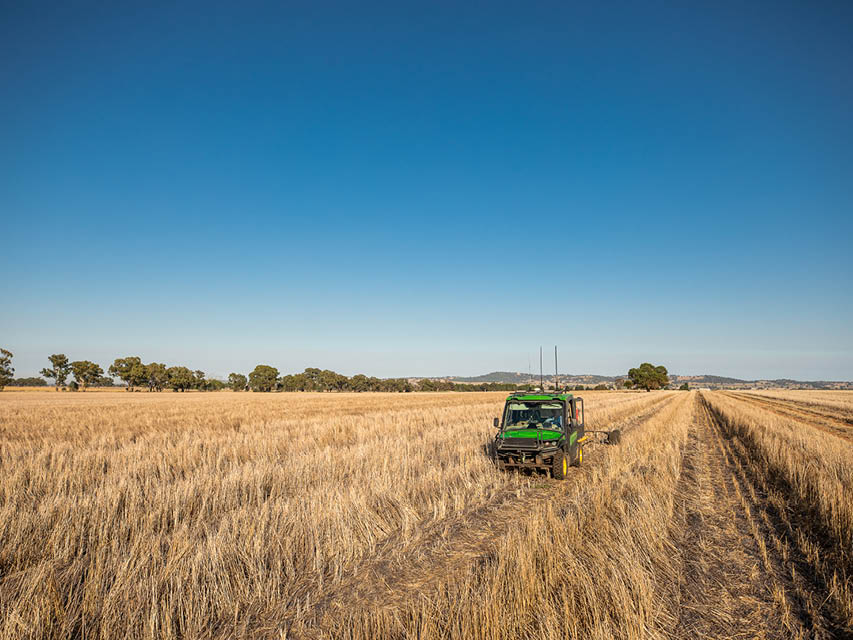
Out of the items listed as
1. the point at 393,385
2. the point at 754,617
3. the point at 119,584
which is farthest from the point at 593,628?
the point at 393,385

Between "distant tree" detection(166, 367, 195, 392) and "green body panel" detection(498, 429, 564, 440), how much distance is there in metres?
128

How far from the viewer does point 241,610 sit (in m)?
4.16

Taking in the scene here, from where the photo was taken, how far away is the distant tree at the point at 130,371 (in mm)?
109375

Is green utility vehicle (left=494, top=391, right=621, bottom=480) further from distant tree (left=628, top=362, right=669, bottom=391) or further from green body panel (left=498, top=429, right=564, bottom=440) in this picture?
distant tree (left=628, top=362, right=669, bottom=391)

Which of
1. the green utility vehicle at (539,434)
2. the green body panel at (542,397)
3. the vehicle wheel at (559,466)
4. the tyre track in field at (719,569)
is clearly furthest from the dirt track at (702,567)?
the green body panel at (542,397)

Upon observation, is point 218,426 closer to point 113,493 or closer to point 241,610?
point 113,493

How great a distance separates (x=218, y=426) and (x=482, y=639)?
62.7ft

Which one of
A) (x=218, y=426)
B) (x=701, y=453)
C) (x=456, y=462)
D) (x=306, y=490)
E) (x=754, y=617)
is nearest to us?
(x=754, y=617)

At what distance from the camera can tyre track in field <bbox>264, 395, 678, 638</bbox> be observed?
4.04 meters

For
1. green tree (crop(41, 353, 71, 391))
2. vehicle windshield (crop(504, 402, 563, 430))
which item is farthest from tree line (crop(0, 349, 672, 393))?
vehicle windshield (crop(504, 402, 563, 430))

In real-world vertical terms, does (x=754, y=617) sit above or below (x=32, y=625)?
below

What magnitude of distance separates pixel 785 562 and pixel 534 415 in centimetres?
571

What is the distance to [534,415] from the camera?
1067 cm

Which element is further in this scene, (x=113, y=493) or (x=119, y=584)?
(x=113, y=493)
